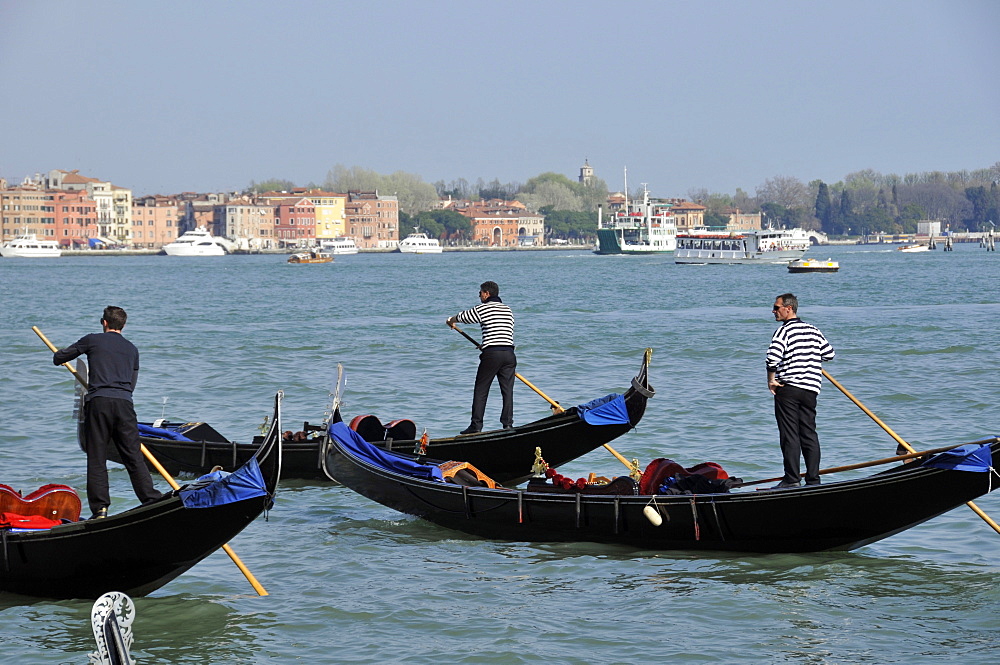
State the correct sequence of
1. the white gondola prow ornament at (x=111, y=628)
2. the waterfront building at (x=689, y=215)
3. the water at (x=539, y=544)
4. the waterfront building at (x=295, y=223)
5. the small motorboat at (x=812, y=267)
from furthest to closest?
1. the waterfront building at (x=689, y=215)
2. the waterfront building at (x=295, y=223)
3. the small motorboat at (x=812, y=267)
4. the water at (x=539, y=544)
5. the white gondola prow ornament at (x=111, y=628)

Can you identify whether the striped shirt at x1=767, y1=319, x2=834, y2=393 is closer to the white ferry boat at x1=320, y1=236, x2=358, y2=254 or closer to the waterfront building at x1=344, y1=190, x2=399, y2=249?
the white ferry boat at x1=320, y1=236, x2=358, y2=254

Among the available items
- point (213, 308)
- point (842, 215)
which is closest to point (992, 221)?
point (842, 215)

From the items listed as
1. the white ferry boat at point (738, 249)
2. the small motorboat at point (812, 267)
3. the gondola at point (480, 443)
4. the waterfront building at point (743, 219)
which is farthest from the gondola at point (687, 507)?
the waterfront building at point (743, 219)

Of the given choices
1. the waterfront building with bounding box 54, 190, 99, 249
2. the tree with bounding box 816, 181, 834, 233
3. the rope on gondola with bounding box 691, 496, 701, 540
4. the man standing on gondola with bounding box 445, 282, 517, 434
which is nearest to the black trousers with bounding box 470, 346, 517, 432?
the man standing on gondola with bounding box 445, 282, 517, 434

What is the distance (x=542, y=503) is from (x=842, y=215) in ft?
470

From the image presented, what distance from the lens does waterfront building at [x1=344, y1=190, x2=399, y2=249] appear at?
11588 cm

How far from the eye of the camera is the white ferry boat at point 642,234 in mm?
84750

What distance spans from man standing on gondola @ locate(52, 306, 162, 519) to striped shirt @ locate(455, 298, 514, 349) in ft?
9.20

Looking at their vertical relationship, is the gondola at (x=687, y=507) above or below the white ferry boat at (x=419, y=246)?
below

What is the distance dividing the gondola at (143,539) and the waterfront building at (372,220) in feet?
364

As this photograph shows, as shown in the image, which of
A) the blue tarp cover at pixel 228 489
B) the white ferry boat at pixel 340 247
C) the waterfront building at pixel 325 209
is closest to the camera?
the blue tarp cover at pixel 228 489

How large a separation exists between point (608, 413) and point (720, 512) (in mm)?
1480

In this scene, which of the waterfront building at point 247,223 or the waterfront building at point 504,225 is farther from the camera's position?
the waterfront building at point 504,225

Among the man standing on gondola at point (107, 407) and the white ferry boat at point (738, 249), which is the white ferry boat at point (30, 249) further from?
the man standing on gondola at point (107, 407)
